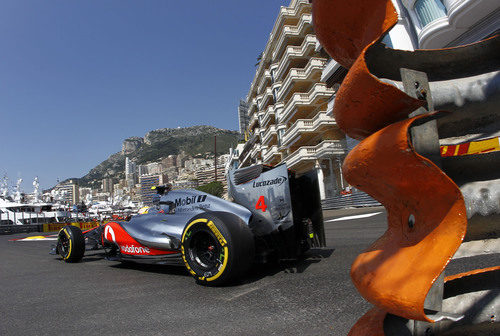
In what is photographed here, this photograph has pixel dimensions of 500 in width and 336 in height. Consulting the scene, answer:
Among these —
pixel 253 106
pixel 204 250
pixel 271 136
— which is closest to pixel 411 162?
pixel 204 250

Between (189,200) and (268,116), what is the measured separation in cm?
3914

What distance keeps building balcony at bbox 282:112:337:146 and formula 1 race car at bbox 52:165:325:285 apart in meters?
24.2

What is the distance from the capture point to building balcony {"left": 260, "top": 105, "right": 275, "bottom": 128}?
40.8 metres

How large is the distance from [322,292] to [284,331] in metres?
0.79

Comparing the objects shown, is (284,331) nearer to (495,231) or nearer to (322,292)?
(322,292)

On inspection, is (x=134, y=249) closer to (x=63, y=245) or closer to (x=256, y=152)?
(x=63, y=245)

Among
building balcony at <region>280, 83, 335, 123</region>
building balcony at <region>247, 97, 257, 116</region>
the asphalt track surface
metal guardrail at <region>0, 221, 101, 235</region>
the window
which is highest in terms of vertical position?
building balcony at <region>247, 97, 257, 116</region>

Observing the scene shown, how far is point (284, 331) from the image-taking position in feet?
6.03

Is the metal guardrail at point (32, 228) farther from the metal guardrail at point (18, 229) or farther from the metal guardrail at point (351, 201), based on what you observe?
the metal guardrail at point (351, 201)

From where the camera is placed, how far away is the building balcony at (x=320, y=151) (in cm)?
2647

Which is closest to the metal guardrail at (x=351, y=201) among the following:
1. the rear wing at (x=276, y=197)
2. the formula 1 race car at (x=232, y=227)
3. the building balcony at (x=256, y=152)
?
the rear wing at (x=276, y=197)

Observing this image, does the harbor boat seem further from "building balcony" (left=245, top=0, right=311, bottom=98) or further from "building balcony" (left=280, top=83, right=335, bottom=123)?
"building balcony" (left=245, top=0, right=311, bottom=98)

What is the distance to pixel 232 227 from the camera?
302cm

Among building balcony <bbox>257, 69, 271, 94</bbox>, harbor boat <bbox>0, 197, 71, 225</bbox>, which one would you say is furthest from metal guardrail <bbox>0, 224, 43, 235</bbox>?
building balcony <bbox>257, 69, 271, 94</bbox>
